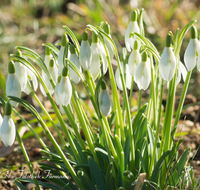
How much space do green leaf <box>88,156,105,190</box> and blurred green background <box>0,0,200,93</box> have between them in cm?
256

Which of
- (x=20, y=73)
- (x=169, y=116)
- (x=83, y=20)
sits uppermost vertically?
(x=83, y=20)

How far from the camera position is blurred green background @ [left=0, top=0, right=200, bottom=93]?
4.00 metres

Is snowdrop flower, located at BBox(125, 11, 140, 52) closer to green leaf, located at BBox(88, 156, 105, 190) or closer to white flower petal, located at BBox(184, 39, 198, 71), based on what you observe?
white flower petal, located at BBox(184, 39, 198, 71)

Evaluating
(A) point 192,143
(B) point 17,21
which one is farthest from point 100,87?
(B) point 17,21

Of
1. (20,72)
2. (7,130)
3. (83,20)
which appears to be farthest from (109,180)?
(83,20)

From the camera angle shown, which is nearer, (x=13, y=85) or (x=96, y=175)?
(x=13, y=85)

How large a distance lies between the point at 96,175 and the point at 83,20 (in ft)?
13.8

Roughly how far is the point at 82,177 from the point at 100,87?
0.47 m

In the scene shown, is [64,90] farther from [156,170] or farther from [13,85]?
[156,170]

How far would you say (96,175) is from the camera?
107 centimetres

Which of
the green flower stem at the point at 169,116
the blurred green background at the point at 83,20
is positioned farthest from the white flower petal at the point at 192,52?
the blurred green background at the point at 83,20

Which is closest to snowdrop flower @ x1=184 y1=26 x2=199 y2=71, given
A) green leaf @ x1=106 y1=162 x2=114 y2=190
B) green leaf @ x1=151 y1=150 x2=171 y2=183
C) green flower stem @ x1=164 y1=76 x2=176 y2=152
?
green flower stem @ x1=164 y1=76 x2=176 y2=152

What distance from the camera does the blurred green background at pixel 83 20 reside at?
4004 mm

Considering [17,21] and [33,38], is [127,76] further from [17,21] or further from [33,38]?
[17,21]
